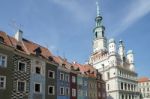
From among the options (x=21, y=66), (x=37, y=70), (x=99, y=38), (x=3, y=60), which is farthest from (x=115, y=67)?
(x=3, y=60)

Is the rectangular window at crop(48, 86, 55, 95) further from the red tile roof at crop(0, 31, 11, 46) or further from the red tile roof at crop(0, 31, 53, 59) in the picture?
the red tile roof at crop(0, 31, 11, 46)

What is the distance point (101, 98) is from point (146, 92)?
7155 centimetres

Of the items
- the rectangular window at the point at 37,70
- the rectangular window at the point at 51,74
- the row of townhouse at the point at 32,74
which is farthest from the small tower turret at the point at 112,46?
the rectangular window at the point at 37,70

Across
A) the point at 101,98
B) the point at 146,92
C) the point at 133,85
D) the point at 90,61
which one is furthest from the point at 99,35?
the point at 146,92

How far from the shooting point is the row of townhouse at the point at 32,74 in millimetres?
40875

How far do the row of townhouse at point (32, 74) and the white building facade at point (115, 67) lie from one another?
21474mm

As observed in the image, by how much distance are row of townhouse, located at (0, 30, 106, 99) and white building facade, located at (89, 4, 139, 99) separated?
21.5 meters

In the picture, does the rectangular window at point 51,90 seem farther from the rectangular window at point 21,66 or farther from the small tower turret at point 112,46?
the small tower turret at point 112,46

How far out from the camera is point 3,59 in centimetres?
4056

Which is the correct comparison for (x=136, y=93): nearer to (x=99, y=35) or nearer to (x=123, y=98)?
(x=123, y=98)

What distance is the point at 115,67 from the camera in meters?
85.1

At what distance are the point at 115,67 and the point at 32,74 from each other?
144 ft

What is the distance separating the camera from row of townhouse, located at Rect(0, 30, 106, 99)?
1609 inches

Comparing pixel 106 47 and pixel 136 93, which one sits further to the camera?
pixel 106 47
